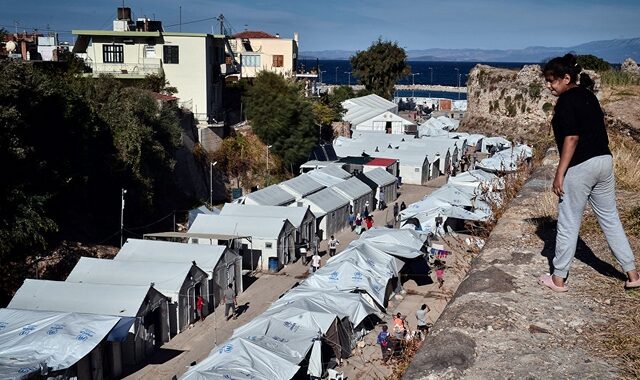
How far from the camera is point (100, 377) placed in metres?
14.0

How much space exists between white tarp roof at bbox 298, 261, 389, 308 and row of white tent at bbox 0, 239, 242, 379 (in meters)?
2.82

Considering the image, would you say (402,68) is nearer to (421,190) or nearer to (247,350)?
(421,190)

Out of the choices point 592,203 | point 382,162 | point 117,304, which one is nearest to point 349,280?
point 117,304

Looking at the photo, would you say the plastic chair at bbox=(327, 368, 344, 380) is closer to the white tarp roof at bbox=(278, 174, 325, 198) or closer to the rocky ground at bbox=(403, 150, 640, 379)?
the rocky ground at bbox=(403, 150, 640, 379)

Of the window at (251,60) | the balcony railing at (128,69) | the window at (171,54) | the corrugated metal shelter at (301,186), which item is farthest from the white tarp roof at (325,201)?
the window at (251,60)

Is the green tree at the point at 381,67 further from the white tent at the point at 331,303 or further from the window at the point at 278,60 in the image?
the white tent at the point at 331,303

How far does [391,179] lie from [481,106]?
21.3m

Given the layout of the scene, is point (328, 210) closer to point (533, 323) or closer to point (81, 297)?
point (81, 297)

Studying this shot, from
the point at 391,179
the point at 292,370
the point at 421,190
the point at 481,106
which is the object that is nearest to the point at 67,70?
the point at 391,179

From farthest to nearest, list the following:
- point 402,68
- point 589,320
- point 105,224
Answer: point 402,68 → point 105,224 → point 589,320

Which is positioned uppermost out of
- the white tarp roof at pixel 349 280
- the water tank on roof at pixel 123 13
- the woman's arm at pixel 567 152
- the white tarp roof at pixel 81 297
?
the water tank on roof at pixel 123 13

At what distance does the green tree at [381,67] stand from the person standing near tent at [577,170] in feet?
208

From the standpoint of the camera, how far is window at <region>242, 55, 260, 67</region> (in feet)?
173

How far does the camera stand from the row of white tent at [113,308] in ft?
42.3
